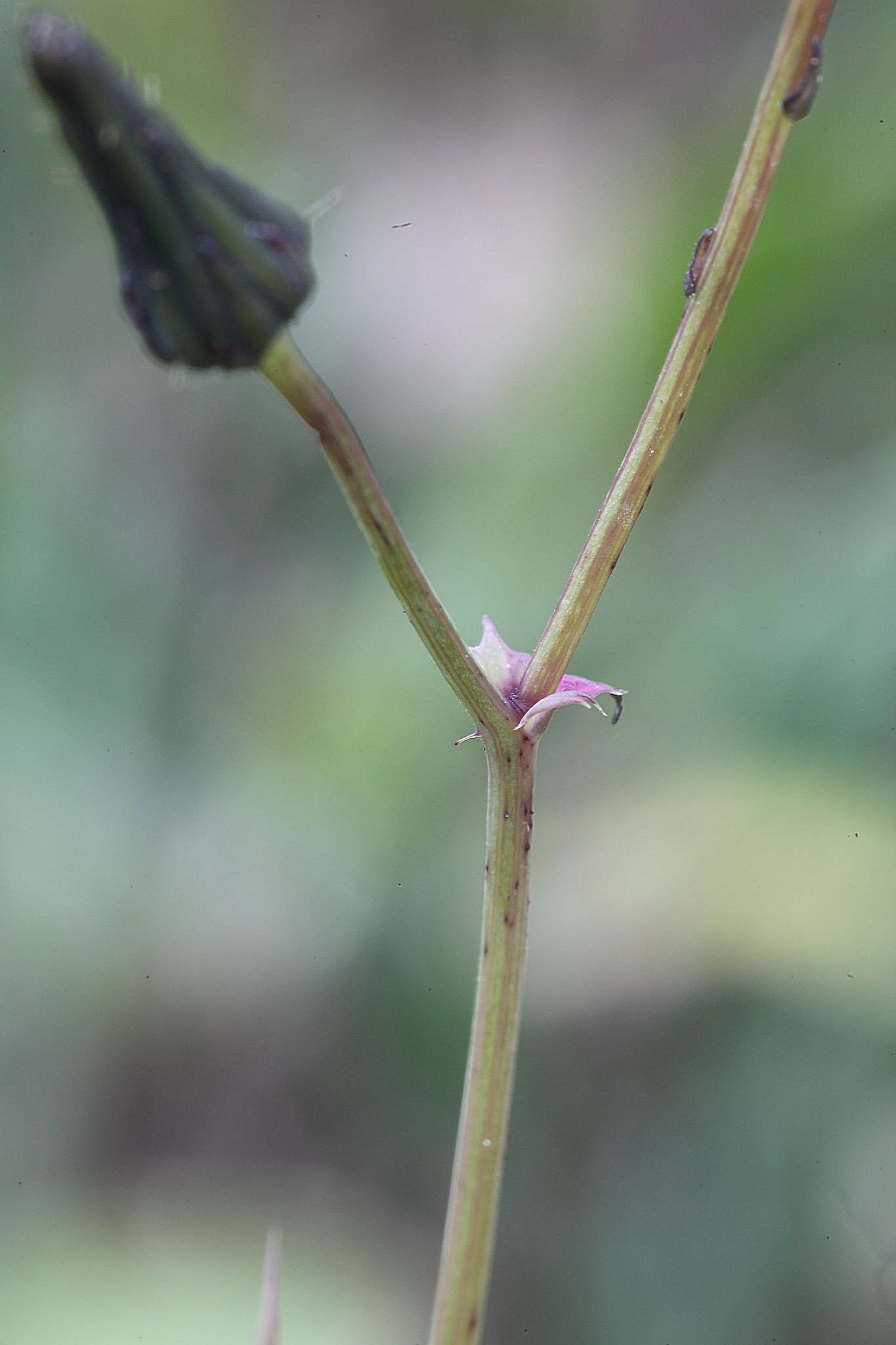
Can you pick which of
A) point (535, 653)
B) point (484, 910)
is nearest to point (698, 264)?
point (535, 653)

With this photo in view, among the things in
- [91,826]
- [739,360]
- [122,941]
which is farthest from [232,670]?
[739,360]

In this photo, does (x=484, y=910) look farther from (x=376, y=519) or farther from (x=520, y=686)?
(x=376, y=519)

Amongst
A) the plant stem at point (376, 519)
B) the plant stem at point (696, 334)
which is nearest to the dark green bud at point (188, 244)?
the plant stem at point (376, 519)

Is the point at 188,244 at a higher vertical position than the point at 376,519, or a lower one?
higher

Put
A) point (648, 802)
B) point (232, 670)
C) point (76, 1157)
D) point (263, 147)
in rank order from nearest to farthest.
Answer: point (648, 802) < point (76, 1157) < point (232, 670) < point (263, 147)

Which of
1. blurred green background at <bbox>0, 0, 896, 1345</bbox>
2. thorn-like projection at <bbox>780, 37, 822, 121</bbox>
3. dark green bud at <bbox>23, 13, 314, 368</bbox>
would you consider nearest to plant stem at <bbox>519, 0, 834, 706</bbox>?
thorn-like projection at <bbox>780, 37, 822, 121</bbox>

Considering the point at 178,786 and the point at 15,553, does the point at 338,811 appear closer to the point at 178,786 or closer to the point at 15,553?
the point at 178,786

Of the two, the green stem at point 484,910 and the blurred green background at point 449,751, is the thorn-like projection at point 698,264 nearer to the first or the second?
the green stem at point 484,910

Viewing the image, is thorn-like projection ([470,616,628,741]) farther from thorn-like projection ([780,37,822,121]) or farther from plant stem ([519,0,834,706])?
thorn-like projection ([780,37,822,121])
